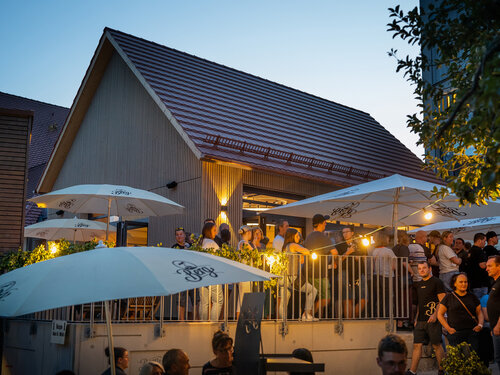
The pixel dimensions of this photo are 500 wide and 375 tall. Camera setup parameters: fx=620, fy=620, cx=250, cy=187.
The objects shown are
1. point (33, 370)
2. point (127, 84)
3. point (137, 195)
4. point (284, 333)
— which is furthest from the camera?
point (127, 84)

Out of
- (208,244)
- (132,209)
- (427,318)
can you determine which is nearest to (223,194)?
(132,209)

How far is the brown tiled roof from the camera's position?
17.3 m

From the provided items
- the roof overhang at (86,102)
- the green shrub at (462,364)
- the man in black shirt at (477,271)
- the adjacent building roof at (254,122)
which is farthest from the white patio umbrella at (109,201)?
the green shrub at (462,364)

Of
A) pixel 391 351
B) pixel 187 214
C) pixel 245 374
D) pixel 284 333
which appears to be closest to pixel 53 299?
Result: pixel 391 351

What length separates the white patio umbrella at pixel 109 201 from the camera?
12445 mm

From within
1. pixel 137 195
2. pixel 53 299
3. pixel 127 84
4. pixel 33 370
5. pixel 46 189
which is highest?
pixel 127 84

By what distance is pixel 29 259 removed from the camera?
10.8 m

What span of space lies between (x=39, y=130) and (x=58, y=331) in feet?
89.1

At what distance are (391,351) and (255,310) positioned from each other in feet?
9.68

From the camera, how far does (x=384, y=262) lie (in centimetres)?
1122

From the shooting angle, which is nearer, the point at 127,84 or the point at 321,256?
the point at 321,256

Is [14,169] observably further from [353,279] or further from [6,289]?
[6,289]

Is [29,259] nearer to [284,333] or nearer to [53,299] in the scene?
[284,333]

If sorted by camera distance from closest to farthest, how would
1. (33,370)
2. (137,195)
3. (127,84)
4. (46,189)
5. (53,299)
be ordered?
(53,299) → (33,370) → (137,195) → (127,84) → (46,189)
